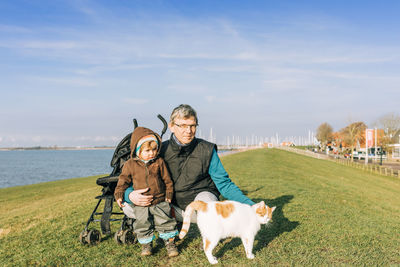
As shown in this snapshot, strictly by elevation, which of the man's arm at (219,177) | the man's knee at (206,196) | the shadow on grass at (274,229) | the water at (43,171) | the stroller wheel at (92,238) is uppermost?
the man's arm at (219,177)

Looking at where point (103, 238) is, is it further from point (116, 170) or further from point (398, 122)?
point (398, 122)

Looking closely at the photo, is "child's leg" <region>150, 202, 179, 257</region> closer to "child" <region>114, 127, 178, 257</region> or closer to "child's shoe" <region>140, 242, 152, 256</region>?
"child" <region>114, 127, 178, 257</region>

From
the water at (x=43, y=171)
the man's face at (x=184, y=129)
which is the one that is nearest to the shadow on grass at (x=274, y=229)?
the man's face at (x=184, y=129)

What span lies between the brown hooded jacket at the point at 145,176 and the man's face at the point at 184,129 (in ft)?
1.13

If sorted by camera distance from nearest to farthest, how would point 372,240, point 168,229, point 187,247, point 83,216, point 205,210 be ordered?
point 205,210 < point 168,229 < point 187,247 < point 372,240 < point 83,216

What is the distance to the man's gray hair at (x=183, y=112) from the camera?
425 centimetres

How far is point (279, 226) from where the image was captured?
6250mm

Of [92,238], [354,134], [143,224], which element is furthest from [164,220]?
[354,134]

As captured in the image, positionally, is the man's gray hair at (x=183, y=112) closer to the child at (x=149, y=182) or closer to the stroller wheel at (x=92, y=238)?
the child at (x=149, y=182)

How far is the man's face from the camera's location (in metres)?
4.27

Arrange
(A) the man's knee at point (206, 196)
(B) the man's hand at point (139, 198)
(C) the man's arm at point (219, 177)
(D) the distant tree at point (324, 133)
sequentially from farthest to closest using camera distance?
(D) the distant tree at point (324, 133) < (C) the man's arm at point (219, 177) < (A) the man's knee at point (206, 196) < (B) the man's hand at point (139, 198)

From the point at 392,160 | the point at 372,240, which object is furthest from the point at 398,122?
the point at 372,240

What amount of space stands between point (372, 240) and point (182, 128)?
4.53 meters

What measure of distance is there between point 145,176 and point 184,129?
2.94 feet
